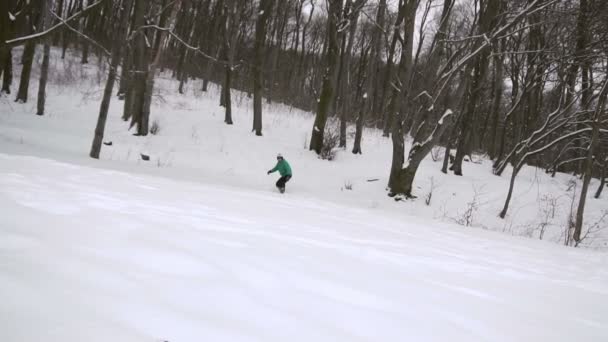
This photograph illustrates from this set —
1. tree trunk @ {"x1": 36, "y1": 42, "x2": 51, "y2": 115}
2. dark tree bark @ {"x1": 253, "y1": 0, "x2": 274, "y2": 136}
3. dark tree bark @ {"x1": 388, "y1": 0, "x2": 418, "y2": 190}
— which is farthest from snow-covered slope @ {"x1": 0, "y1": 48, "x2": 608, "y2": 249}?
dark tree bark @ {"x1": 253, "y1": 0, "x2": 274, "y2": 136}

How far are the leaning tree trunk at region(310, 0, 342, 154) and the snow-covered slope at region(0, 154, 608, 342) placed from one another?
33.9 ft

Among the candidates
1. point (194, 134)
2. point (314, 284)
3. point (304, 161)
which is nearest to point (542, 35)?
point (304, 161)

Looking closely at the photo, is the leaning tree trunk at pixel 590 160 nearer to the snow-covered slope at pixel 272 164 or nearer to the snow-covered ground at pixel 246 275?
the snow-covered slope at pixel 272 164

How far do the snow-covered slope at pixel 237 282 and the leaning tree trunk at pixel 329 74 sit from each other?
407 inches

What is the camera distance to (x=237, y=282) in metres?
1.63

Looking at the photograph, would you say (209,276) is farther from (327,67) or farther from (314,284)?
(327,67)

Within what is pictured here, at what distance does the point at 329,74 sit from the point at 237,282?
39.9 ft

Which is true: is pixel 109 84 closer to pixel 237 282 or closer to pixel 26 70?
pixel 237 282

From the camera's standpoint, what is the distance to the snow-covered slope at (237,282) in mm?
1186

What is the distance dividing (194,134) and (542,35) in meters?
15.4

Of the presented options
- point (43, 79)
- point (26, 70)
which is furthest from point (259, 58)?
point (26, 70)

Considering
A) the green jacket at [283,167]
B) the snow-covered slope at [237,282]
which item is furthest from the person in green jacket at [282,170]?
the snow-covered slope at [237,282]

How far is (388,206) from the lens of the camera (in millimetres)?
9695

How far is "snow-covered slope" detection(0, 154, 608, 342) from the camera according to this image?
3.89 feet
